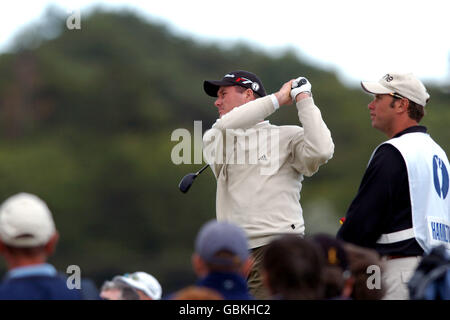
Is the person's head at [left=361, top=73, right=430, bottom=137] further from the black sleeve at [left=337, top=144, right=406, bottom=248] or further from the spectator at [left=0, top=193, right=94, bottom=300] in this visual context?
the spectator at [left=0, top=193, right=94, bottom=300]

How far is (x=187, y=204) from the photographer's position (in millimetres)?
59844

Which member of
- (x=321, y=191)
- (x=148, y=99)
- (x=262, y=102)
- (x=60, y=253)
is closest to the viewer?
(x=262, y=102)

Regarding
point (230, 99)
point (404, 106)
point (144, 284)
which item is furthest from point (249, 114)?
point (144, 284)

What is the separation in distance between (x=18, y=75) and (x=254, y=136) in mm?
66854

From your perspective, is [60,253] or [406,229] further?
[60,253]

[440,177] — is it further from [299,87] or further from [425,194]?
[299,87]

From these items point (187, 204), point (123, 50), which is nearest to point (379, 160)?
point (187, 204)

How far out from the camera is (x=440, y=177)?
661 centimetres

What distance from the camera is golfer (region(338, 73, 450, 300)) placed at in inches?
251

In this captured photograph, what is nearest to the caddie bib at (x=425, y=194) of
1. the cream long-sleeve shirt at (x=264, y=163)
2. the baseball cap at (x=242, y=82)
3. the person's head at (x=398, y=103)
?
the person's head at (x=398, y=103)

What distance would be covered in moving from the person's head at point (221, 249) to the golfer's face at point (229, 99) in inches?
93.6

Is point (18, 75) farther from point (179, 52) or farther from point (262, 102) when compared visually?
point (262, 102)

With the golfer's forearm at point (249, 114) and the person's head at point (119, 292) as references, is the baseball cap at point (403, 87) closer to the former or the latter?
the golfer's forearm at point (249, 114)
